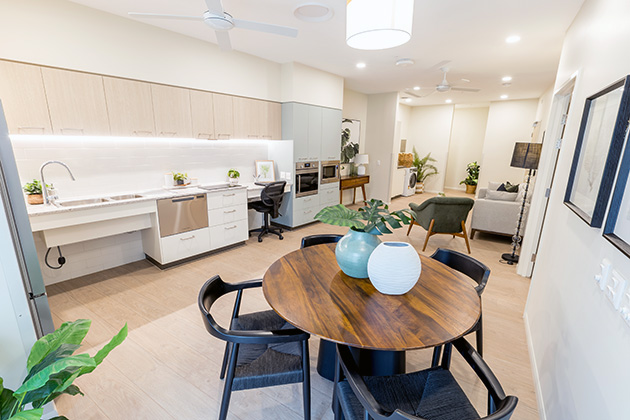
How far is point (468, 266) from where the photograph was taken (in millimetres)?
1963

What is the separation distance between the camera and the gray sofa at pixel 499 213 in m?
4.15

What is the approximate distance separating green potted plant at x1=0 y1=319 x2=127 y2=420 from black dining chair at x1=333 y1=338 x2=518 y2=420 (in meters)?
0.84

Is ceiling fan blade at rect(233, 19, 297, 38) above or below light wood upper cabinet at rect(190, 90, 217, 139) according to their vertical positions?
above

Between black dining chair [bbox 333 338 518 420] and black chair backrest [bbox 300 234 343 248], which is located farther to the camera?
black chair backrest [bbox 300 234 343 248]

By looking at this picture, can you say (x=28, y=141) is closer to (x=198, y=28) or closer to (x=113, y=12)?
(x=113, y=12)

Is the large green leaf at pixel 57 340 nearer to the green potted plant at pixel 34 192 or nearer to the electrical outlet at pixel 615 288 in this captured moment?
the electrical outlet at pixel 615 288

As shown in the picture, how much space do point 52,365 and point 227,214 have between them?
303 centimetres

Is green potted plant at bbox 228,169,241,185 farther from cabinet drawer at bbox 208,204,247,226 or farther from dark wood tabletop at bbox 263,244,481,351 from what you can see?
dark wood tabletop at bbox 263,244,481,351

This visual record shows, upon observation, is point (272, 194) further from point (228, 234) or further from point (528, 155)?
point (528, 155)

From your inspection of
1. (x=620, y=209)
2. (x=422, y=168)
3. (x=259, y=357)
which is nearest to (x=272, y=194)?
(x=259, y=357)

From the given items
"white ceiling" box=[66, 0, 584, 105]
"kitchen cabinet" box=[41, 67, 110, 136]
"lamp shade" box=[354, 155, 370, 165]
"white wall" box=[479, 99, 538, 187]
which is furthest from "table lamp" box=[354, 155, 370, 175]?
"kitchen cabinet" box=[41, 67, 110, 136]

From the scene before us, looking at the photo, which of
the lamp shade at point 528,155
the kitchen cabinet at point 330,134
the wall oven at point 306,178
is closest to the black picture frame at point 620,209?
the lamp shade at point 528,155

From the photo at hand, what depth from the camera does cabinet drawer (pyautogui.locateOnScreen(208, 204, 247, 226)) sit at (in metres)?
3.69

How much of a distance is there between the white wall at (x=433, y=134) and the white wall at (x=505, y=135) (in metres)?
1.11
